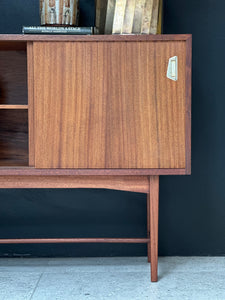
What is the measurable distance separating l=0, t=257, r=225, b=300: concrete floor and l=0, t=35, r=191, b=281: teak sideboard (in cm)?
50

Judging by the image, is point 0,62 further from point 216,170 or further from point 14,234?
point 216,170

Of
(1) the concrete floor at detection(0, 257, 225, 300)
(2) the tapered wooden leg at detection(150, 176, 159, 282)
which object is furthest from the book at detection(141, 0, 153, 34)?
(1) the concrete floor at detection(0, 257, 225, 300)

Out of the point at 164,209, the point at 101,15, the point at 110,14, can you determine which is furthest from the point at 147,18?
the point at 164,209

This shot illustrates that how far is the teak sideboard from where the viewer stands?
5.26 ft

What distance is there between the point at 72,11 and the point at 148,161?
2.51ft

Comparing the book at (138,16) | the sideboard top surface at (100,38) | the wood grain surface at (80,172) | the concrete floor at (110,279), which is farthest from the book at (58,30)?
the concrete floor at (110,279)

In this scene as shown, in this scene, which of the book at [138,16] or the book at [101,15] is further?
the book at [101,15]

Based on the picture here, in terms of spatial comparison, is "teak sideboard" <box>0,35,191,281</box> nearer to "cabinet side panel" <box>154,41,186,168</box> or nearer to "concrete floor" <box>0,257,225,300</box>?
"cabinet side panel" <box>154,41,186,168</box>

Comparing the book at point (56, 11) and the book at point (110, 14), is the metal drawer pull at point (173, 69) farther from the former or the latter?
the book at point (56, 11)

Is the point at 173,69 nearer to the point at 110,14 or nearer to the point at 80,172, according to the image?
the point at 110,14

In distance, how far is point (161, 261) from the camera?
2045 millimetres

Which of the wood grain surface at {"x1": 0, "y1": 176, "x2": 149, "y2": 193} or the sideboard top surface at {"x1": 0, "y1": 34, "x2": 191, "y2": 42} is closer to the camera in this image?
the sideboard top surface at {"x1": 0, "y1": 34, "x2": 191, "y2": 42}

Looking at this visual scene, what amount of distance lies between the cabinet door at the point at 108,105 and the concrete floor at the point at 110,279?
0.54 metres

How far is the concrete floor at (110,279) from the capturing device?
1.64 meters
